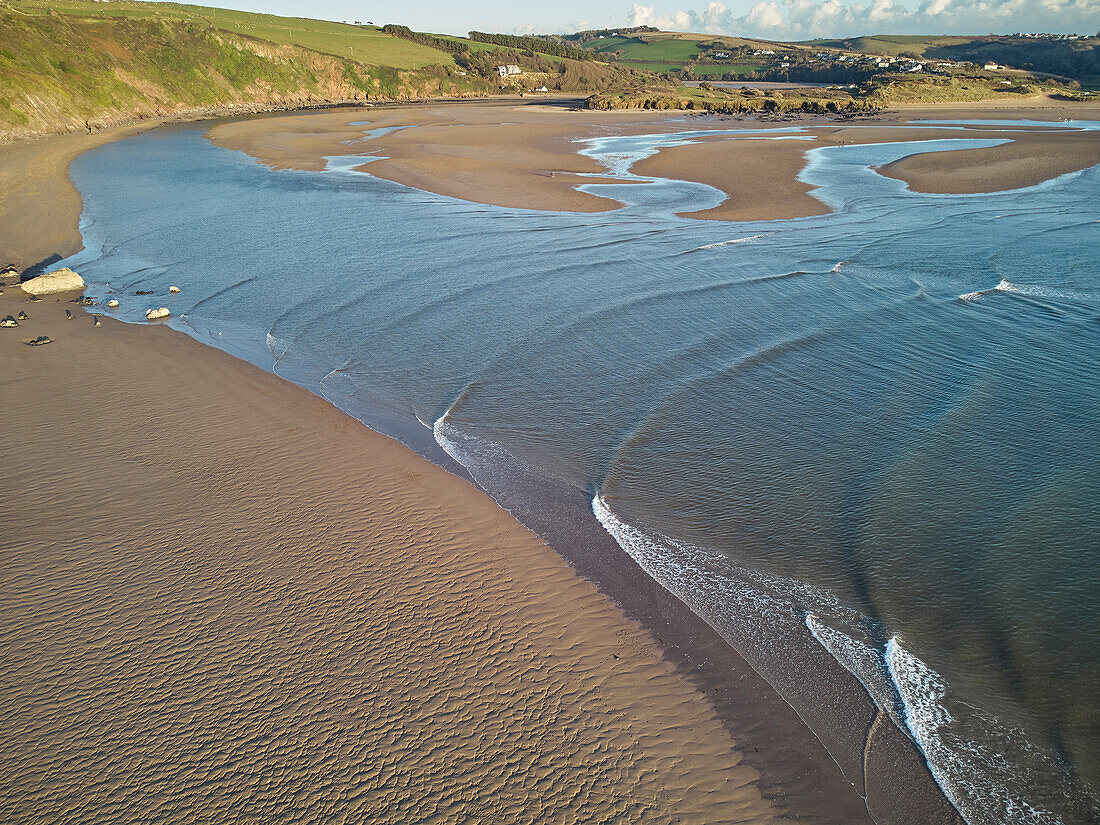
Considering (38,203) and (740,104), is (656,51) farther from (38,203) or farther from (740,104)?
(38,203)

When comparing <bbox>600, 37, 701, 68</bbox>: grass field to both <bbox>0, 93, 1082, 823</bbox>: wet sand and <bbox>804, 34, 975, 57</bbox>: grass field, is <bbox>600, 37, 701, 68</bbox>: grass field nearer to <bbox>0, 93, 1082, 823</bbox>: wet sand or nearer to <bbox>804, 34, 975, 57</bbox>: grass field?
<bbox>804, 34, 975, 57</bbox>: grass field

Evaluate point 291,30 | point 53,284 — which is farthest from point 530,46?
point 53,284

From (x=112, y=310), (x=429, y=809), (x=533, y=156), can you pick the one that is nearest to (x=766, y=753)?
(x=429, y=809)

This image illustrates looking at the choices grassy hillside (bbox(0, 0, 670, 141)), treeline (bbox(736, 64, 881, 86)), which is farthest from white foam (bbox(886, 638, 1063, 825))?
treeline (bbox(736, 64, 881, 86))

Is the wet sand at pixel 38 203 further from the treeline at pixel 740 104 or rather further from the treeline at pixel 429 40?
the treeline at pixel 429 40

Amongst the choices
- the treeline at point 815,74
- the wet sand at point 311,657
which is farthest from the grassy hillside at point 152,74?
the treeline at point 815,74

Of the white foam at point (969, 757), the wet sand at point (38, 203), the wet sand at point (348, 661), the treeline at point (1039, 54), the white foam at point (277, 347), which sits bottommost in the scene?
the white foam at point (969, 757)

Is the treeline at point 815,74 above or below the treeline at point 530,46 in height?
below
